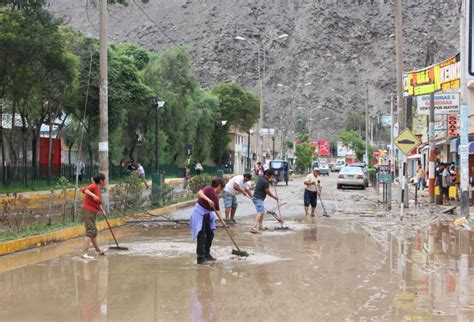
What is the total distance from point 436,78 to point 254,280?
21318 millimetres

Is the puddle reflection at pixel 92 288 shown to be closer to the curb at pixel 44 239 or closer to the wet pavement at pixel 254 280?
the wet pavement at pixel 254 280

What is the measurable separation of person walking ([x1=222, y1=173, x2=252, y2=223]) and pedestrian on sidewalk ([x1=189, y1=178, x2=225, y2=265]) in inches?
200

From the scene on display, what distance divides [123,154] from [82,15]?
13598cm

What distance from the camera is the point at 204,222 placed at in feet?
36.2

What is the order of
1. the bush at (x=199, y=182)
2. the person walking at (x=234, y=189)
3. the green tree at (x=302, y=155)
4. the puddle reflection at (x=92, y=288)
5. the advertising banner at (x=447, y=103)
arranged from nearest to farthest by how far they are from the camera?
the puddle reflection at (x=92, y=288) → the person walking at (x=234, y=189) → the advertising banner at (x=447, y=103) → the bush at (x=199, y=182) → the green tree at (x=302, y=155)

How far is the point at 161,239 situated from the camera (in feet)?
48.0

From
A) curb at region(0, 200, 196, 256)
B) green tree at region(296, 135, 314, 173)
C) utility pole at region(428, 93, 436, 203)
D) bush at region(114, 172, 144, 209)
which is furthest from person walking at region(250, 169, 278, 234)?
green tree at region(296, 135, 314, 173)

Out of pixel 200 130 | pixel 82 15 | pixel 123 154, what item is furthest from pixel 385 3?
pixel 123 154

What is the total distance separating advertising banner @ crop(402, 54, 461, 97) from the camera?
26891 millimetres

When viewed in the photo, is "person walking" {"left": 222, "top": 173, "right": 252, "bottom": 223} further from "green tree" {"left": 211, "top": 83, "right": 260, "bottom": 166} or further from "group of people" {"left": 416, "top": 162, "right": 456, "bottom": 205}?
"green tree" {"left": 211, "top": 83, "right": 260, "bottom": 166}

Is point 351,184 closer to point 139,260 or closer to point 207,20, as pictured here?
point 139,260

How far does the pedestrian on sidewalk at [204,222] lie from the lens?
427 inches

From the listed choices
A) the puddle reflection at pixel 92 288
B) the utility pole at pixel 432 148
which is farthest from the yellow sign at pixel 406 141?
the puddle reflection at pixel 92 288

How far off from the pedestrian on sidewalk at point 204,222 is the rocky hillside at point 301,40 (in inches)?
4841
